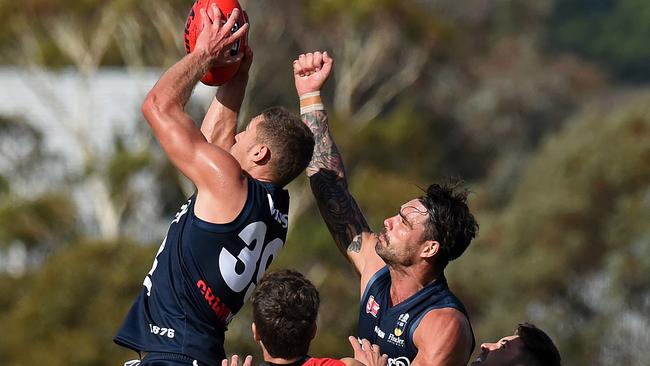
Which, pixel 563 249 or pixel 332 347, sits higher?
pixel 563 249

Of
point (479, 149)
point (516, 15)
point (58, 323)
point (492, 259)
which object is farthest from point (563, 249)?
point (516, 15)

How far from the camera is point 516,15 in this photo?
227ft

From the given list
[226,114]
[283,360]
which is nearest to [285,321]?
[283,360]

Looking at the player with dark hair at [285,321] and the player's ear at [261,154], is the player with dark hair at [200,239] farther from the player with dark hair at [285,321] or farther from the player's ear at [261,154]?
the player with dark hair at [285,321]

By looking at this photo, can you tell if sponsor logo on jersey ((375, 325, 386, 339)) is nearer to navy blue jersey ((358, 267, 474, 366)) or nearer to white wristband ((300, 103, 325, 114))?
navy blue jersey ((358, 267, 474, 366))

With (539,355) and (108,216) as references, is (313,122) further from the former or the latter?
(108,216)

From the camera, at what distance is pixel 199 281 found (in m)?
7.88

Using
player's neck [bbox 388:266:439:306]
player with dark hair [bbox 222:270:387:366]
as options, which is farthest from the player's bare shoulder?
player with dark hair [bbox 222:270:387:366]

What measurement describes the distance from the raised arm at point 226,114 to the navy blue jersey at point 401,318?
4.31 feet

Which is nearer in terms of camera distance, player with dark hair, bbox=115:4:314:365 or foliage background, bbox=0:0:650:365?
player with dark hair, bbox=115:4:314:365

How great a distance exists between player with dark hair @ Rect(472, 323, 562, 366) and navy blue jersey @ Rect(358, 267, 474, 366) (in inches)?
19.6

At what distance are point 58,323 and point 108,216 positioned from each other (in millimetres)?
11418

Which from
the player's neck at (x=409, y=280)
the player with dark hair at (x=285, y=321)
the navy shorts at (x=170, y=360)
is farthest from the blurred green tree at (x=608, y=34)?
the player with dark hair at (x=285, y=321)

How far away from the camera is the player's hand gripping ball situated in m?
8.37
